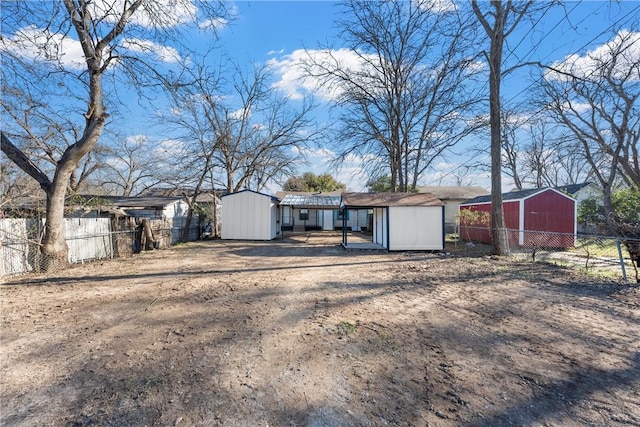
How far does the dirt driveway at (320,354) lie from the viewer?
97.9 inches

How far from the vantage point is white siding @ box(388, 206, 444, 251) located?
501 inches

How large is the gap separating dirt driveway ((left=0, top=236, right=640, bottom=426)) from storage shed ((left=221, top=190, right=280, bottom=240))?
36.3ft

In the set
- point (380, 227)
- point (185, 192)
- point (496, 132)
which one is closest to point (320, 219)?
point (185, 192)

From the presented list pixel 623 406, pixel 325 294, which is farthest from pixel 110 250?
Answer: pixel 623 406

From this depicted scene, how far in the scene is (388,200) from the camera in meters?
13.3

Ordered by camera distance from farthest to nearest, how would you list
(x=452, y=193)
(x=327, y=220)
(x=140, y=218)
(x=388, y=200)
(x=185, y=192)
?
(x=452, y=193) < (x=327, y=220) < (x=185, y=192) < (x=388, y=200) < (x=140, y=218)

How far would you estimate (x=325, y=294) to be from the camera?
598 centimetres

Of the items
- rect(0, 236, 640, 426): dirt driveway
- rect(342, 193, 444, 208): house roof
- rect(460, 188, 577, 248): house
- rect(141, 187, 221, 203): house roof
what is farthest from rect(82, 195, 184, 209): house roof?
rect(460, 188, 577, 248): house

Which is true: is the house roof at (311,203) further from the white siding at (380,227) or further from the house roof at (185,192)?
the white siding at (380,227)

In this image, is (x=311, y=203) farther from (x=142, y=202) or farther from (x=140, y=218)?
(x=140, y=218)

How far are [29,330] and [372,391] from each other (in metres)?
4.50

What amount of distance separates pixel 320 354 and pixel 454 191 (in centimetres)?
3347

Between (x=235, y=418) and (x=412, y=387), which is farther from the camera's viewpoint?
(x=412, y=387)

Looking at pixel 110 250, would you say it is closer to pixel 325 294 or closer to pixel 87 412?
pixel 325 294
